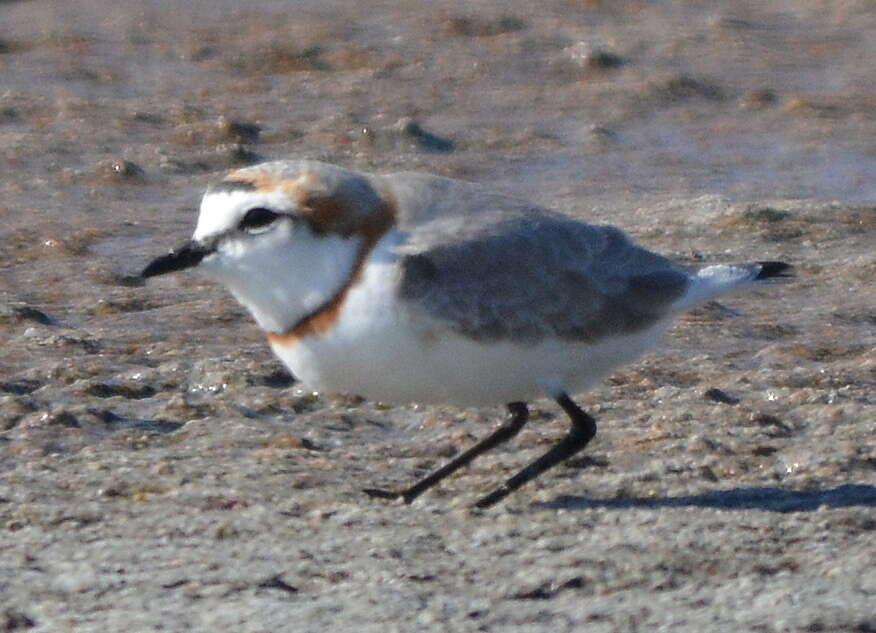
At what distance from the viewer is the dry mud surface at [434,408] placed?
4.06 meters

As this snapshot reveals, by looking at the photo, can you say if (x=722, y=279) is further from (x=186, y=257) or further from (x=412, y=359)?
(x=186, y=257)

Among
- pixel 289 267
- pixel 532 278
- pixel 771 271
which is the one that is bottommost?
pixel 771 271

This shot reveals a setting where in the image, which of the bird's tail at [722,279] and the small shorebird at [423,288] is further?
the bird's tail at [722,279]

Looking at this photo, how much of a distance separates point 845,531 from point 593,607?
804mm

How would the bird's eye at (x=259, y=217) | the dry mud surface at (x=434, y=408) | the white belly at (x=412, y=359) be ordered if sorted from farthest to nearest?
the bird's eye at (x=259, y=217) → the white belly at (x=412, y=359) → the dry mud surface at (x=434, y=408)

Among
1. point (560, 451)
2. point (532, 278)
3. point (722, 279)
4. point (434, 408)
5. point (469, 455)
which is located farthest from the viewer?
point (434, 408)

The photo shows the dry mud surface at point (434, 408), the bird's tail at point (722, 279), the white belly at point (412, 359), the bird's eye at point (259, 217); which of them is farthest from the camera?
the bird's tail at point (722, 279)

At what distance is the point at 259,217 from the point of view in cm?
452

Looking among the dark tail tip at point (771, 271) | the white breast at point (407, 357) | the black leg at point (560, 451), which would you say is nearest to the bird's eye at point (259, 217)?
the white breast at point (407, 357)

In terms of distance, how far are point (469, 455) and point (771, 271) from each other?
3.13ft

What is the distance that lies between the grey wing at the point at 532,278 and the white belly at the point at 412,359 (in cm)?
3

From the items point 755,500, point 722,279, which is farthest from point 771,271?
point 755,500

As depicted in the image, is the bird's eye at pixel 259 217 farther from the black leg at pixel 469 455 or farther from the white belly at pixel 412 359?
the black leg at pixel 469 455

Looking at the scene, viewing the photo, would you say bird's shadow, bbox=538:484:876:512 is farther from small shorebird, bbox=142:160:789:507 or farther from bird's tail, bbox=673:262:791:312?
bird's tail, bbox=673:262:791:312
